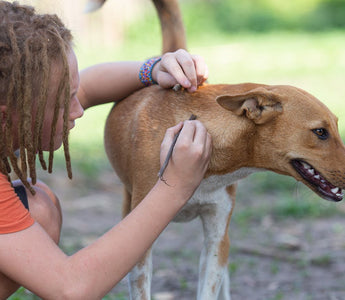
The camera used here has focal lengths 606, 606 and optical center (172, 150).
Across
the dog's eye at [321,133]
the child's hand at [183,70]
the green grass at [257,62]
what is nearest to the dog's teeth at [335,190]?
the dog's eye at [321,133]

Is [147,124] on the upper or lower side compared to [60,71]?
lower

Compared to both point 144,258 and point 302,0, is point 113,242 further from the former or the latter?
point 302,0

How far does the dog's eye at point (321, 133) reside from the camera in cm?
253

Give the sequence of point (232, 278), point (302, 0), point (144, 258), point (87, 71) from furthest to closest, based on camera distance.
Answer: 1. point (302, 0)
2. point (232, 278)
3. point (87, 71)
4. point (144, 258)

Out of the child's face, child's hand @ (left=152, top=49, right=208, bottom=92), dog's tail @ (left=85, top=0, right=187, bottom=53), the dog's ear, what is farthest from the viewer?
dog's tail @ (left=85, top=0, right=187, bottom=53)

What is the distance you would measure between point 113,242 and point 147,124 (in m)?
0.82

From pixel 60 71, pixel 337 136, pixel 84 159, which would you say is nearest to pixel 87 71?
pixel 60 71

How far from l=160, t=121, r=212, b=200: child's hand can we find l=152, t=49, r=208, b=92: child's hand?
1.28 feet

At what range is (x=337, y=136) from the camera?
8.37 feet

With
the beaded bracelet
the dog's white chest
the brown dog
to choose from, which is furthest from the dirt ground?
the beaded bracelet

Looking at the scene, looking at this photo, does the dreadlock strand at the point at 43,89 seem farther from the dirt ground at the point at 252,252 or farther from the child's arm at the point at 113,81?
the dirt ground at the point at 252,252

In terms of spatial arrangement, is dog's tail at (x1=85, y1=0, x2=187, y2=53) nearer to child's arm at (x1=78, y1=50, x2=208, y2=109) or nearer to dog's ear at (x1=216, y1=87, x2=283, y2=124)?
child's arm at (x1=78, y1=50, x2=208, y2=109)

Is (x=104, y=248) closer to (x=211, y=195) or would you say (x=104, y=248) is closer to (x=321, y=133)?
(x=211, y=195)

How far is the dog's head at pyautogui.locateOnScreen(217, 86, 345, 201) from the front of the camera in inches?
99.0
